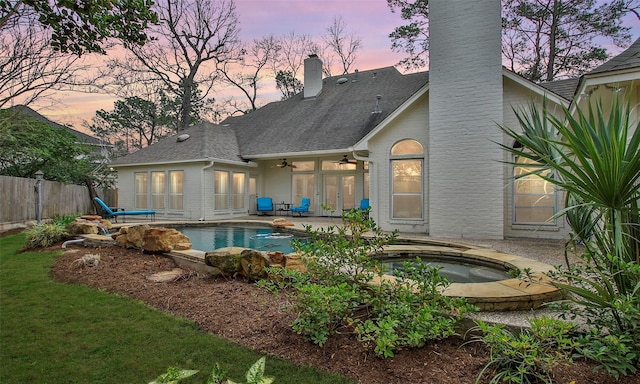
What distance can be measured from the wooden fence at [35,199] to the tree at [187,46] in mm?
8907

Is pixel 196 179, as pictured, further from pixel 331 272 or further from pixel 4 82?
pixel 331 272

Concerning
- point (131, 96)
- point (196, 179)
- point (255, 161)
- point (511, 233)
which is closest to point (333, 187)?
point (255, 161)

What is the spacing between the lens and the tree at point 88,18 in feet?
10.2

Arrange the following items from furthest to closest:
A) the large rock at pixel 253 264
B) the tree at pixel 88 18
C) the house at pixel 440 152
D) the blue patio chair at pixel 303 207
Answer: the blue patio chair at pixel 303 207
the house at pixel 440 152
the large rock at pixel 253 264
the tree at pixel 88 18

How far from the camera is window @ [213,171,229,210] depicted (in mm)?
14695

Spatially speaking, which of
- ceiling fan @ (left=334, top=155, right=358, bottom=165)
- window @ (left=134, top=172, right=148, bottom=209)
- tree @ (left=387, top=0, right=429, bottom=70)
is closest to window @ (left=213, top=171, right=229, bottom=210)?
window @ (left=134, top=172, right=148, bottom=209)

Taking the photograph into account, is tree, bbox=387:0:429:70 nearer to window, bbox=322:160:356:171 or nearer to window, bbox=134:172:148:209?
window, bbox=322:160:356:171

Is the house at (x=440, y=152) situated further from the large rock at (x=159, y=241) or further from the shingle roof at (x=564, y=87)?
the large rock at (x=159, y=241)

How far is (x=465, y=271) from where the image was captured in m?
5.61

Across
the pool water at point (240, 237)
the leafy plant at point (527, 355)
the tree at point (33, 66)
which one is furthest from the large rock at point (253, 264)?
the tree at point (33, 66)

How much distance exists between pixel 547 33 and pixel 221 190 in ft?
58.1

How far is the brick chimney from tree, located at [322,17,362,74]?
7.21 meters

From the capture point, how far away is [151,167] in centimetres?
1548

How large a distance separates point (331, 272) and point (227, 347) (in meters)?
1.13
